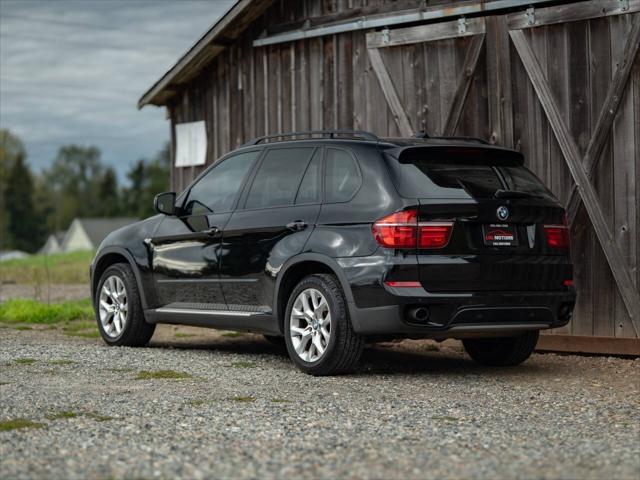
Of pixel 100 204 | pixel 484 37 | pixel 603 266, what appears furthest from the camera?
pixel 100 204

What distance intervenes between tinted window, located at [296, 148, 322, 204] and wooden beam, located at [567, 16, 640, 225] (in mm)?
3115

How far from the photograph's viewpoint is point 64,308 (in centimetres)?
1571

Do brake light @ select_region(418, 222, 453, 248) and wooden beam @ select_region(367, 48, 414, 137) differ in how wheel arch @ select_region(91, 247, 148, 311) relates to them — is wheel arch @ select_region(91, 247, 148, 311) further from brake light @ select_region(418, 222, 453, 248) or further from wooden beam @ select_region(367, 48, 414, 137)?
brake light @ select_region(418, 222, 453, 248)

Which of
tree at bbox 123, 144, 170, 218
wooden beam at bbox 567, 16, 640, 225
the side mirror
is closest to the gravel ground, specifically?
the side mirror

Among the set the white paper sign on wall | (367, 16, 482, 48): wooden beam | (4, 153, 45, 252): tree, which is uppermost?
(367, 16, 482, 48): wooden beam

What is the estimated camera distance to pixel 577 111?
11.4m

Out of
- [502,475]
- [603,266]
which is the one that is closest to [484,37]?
[603,266]

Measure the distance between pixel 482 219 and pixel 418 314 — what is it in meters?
0.90

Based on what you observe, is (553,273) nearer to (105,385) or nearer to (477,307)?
(477,307)

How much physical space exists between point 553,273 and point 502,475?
4.04 metres

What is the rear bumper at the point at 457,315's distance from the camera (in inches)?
334

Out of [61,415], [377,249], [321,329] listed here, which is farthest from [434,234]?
[61,415]

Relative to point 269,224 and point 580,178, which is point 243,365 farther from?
point 580,178

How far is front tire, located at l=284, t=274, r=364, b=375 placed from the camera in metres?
8.82
